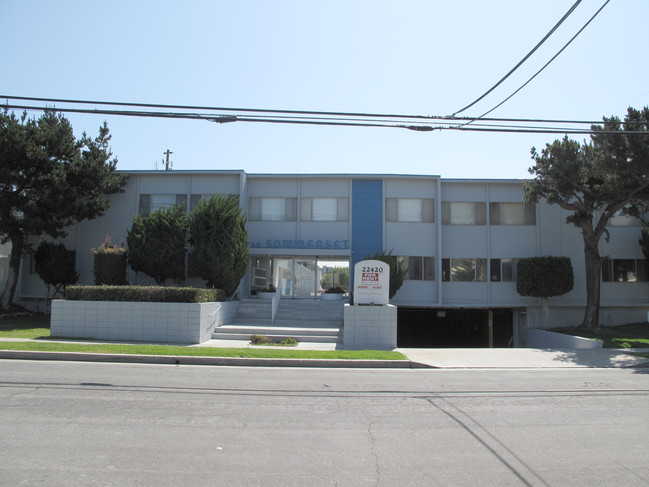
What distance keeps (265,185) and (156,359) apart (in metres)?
12.5

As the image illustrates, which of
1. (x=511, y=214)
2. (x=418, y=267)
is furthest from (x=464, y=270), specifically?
(x=511, y=214)

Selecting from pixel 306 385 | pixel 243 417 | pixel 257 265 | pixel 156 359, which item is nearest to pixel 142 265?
pixel 257 265

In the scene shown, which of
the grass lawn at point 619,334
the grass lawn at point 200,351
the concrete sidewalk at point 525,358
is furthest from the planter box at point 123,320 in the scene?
the grass lawn at point 619,334

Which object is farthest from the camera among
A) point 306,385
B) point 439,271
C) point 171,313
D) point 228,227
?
point 439,271

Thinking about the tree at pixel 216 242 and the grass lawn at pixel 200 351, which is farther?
the tree at pixel 216 242

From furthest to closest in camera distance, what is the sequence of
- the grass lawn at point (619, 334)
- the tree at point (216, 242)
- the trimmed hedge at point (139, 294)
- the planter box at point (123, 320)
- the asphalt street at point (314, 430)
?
the tree at point (216, 242), the grass lawn at point (619, 334), the trimmed hedge at point (139, 294), the planter box at point (123, 320), the asphalt street at point (314, 430)

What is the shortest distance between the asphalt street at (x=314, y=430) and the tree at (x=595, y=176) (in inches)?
360

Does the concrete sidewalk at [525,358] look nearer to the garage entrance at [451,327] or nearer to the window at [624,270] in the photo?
the window at [624,270]

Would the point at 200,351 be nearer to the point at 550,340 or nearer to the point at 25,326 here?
the point at 25,326

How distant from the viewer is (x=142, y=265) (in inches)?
788

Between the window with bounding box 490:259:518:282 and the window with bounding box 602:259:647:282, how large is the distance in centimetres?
424

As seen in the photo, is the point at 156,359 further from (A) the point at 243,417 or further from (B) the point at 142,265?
(B) the point at 142,265

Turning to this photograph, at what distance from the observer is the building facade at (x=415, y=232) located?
22781 millimetres

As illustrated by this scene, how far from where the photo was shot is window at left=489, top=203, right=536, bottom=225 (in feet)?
76.1
